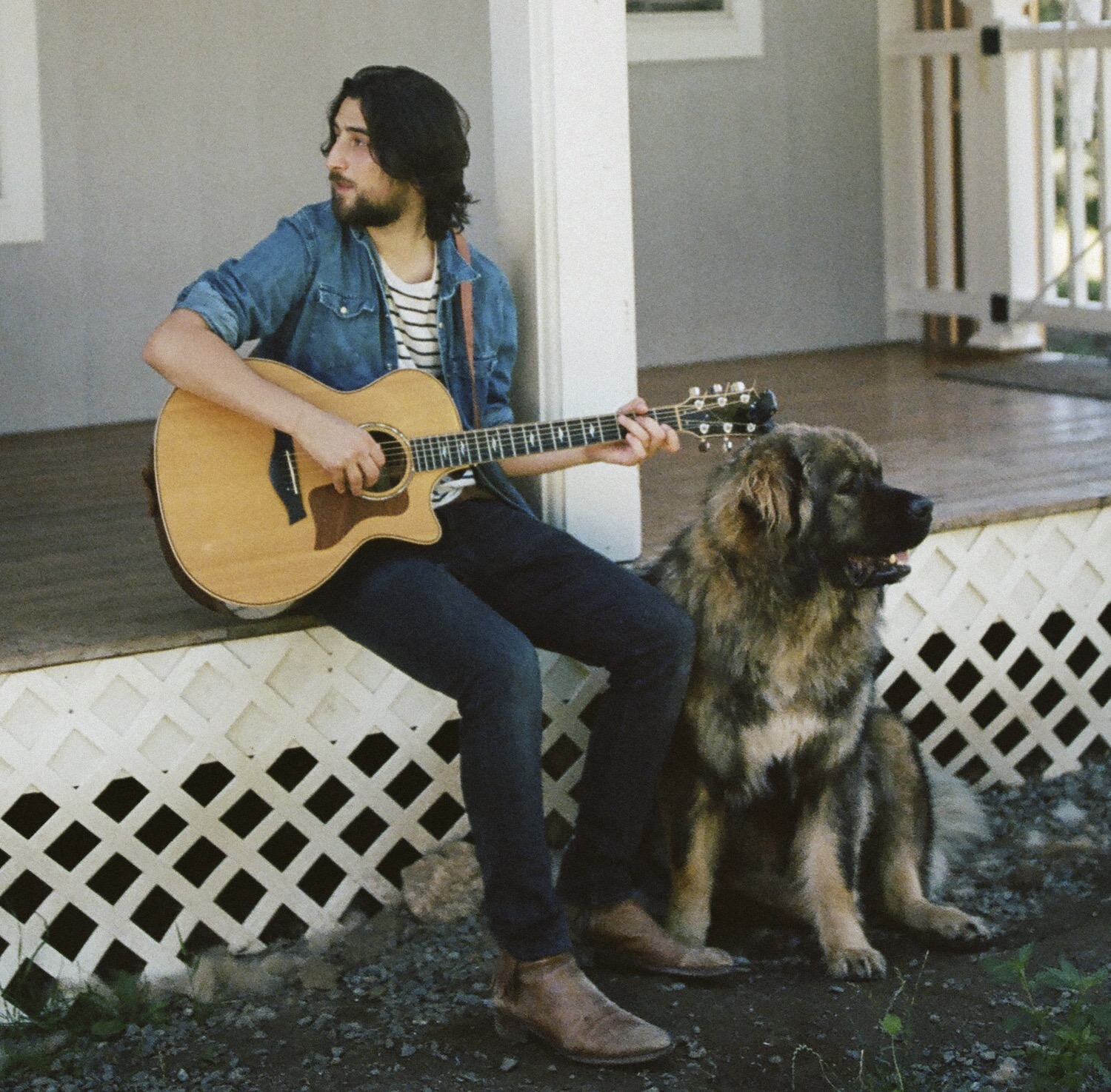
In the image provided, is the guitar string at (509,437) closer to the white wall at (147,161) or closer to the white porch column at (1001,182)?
the white wall at (147,161)

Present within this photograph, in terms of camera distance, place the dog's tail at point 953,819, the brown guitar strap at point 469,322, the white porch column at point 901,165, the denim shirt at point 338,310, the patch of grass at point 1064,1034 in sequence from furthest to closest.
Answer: the white porch column at point 901,165, the dog's tail at point 953,819, the brown guitar strap at point 469,322, the denim shirt at point 338,310, the patch of grass at point 1064,1034

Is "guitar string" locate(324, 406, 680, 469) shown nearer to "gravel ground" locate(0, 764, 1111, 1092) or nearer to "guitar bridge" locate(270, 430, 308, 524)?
"guitar bridge" locate(270, 430, 308, 524)

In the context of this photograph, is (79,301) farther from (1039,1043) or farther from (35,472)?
(1039,1043)

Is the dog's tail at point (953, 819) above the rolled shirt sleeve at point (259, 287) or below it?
below

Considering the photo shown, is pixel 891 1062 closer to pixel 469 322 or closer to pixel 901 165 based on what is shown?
pixel 469 322

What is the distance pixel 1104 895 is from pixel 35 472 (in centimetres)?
323

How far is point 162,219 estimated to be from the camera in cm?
597

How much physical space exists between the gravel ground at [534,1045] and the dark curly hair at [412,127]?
1.49m

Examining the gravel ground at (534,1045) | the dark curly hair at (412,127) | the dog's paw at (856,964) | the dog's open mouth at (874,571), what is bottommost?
the gravel ground at (534,1045)

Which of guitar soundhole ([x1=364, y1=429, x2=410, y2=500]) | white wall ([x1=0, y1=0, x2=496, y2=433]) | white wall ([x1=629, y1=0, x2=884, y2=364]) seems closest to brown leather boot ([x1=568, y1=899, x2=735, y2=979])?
guitar soundhole ([x1=364, y1=429, x2=410, y2=500])

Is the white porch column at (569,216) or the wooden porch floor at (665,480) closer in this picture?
the wooden porch floor at (665,480)

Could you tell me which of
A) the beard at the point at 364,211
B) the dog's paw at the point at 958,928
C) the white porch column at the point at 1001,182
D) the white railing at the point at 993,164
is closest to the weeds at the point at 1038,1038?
the dog's paw at the point at 958,928

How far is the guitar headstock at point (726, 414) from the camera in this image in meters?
3.30

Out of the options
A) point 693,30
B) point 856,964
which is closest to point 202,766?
point 856,964
